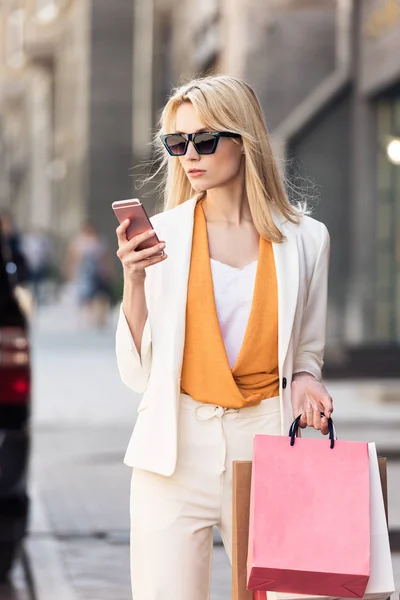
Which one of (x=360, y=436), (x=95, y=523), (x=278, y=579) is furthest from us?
(x=360, y=436)

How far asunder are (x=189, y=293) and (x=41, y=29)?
62.3 meters

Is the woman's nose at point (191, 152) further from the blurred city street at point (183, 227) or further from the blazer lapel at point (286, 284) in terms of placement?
the blazer lapel at point (286, 284)

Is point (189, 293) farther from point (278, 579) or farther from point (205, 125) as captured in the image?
point (278, 579)

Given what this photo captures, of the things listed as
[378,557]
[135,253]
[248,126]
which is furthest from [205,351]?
[378,557]

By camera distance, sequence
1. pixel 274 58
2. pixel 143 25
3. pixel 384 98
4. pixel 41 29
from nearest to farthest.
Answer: pixel 384 98, pixel 274 58, pixel 143 25, pixel 41 29

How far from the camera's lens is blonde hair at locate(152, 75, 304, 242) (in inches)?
141

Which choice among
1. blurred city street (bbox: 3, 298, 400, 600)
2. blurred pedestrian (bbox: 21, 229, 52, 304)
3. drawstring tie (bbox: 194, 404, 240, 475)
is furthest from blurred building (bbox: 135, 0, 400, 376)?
drawstring tie (bbox: 194, 404, 240, 475)

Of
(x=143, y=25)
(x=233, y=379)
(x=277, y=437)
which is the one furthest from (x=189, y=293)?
(x=143, y=25)

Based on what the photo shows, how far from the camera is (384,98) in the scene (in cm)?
2152

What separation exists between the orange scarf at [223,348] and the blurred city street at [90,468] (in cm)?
323

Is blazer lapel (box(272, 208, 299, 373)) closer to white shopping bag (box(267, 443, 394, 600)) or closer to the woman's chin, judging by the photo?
the woman's chin

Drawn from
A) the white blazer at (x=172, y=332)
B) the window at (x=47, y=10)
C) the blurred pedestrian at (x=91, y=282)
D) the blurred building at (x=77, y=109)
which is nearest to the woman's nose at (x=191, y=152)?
the white blazer at (x=172, y=332)

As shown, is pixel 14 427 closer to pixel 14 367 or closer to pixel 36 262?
pixel 14 367

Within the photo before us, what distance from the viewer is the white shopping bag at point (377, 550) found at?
324 cm
